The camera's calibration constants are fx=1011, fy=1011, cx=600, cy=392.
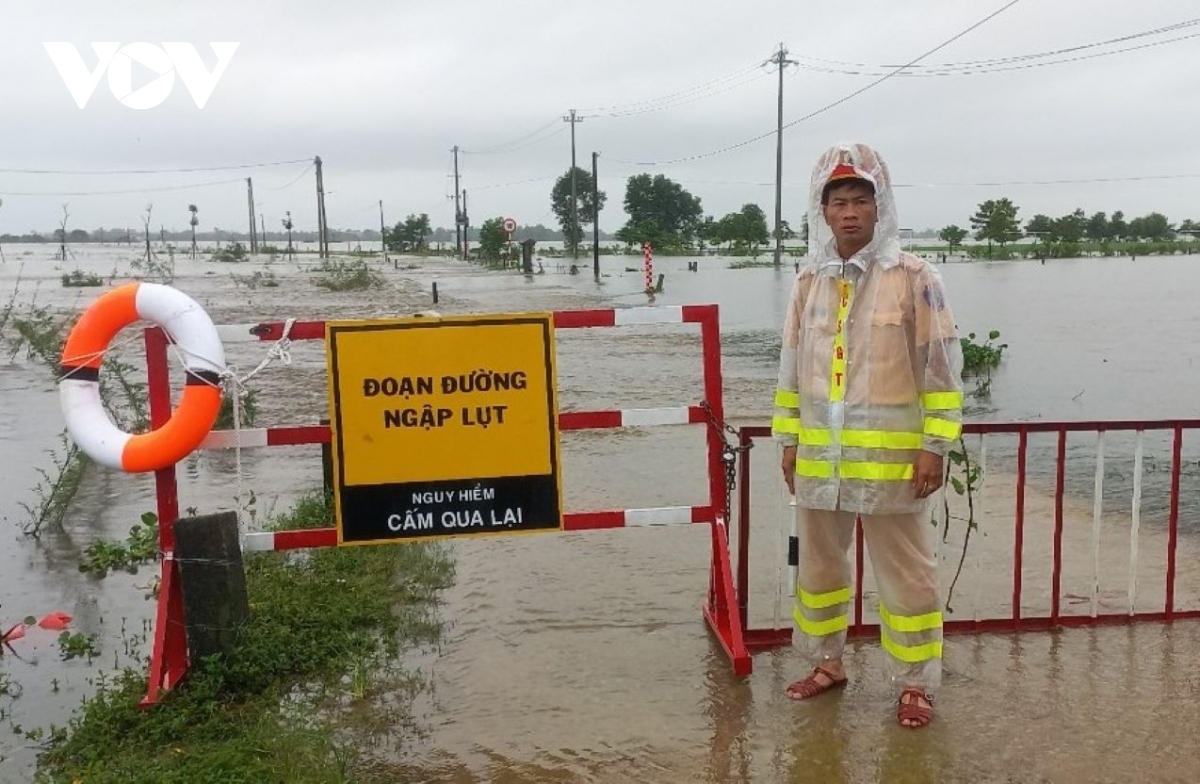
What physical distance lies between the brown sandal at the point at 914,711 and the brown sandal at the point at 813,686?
0.28m

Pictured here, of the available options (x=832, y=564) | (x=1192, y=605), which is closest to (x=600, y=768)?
(x=832, y=564)

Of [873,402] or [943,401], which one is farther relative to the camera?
[873,402]

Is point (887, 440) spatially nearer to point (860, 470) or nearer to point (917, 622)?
point (860, 470)

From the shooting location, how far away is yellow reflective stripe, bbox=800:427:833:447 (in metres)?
3.56

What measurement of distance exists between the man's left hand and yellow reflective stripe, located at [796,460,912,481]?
4 centimetres

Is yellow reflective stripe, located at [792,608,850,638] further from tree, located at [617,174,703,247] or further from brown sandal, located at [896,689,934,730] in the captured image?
tree, located at [617,174,703,247]

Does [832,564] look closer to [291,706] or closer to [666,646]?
[666,646]

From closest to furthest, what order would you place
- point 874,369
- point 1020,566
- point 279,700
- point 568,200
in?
1. point 874,369
2. point 279,700
3. point 1020,566
4. point 568,200

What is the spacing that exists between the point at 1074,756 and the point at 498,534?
2.21 m

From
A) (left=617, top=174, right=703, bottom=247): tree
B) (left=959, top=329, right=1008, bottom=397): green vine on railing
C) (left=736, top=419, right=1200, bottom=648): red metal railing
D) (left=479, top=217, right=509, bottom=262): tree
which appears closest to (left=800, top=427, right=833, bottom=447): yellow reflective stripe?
(left=736, top=419, right=1200, bottom=648): red metal railing

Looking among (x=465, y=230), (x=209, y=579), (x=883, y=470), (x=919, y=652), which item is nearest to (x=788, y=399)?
(x=883, y=470)

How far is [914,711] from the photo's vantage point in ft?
11.8

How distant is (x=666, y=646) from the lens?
14.6ft

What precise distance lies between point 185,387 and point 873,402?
2.61 m
